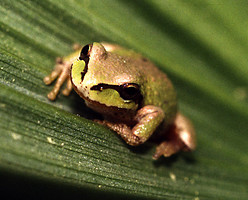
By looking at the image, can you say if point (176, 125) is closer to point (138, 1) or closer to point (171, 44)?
point (171, 44)

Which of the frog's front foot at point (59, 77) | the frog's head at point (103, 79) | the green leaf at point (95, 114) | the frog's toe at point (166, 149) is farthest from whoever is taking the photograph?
the frog's toe at point (166, 149)

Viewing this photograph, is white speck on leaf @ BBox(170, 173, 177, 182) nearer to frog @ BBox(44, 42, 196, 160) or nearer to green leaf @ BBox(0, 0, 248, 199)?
green leaf @ BBox(0, 0, 248, 199)

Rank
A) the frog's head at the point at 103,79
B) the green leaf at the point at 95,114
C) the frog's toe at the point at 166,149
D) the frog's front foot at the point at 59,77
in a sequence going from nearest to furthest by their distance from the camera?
the green leaf at the point at 95,114, the frog's head at the point at 103,79, the frog's front foot at the point at 59,77, the frog's toe at the point at 166,149

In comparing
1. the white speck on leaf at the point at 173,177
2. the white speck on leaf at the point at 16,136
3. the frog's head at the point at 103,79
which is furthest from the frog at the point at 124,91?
the white speck on leaf at the point at 16,136

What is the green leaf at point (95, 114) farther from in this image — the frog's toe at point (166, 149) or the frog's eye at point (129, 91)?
the frog's eye at point (129, 91)

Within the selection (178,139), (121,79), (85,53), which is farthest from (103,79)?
(178,139)

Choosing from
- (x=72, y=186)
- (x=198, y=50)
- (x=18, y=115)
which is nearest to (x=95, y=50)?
(x=18, y=115)

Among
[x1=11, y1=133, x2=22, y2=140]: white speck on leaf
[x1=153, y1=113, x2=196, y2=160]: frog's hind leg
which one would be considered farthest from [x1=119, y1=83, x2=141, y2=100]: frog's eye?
[x1=11, y1=133, x2=22, y2=140]: white speck on leaf
